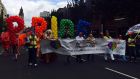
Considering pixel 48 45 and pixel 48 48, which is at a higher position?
pixel 48 45

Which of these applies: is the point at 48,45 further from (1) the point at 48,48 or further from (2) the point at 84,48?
(2) the point at 84,48

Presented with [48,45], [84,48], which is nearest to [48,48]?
[48,45]

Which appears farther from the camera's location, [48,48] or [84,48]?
[84,48]

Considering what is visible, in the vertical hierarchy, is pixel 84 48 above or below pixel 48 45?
below

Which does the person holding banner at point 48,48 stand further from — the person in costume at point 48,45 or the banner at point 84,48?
the banner at point 84,48

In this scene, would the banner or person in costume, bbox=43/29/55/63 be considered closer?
person in costume, bbox=43/29/55/63

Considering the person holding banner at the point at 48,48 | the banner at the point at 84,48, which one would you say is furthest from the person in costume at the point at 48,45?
the banner at the point at 84,48

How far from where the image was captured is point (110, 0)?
54656mm

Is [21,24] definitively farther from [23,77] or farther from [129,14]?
[23,77]

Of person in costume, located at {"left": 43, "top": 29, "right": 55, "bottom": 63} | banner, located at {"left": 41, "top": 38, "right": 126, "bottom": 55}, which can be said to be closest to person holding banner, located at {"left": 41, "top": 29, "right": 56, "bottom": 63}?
person in costume, located at {"left": 43, "top": 29, "right": 55, "bottom": 63}

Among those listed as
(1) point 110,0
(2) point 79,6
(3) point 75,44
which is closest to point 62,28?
(3) point 75,44

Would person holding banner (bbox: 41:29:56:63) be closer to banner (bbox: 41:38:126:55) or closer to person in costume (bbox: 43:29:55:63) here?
person in costume (bbox: 43:29:55:63)

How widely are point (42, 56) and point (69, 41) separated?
192 cm

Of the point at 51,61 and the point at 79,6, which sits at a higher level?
the point at 79,6
